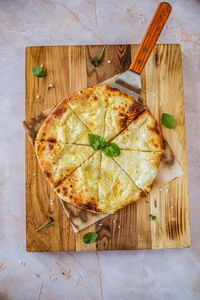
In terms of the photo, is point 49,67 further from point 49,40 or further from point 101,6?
point 101,6

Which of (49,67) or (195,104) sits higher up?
(49,67)

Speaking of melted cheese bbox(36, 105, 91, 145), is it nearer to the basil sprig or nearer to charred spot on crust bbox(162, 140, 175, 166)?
the basil sprig

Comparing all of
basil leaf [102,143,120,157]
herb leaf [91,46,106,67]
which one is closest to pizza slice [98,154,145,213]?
basil leaf [102,143,120,157]

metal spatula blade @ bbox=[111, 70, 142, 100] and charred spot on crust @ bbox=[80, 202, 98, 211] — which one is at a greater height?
metal spatula blade @ bbox=[111, 70, 142, 100]

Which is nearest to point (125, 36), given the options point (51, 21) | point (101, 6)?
point (101, 6)

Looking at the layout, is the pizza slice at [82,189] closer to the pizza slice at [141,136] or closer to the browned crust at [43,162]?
the browned crust at [43,162]

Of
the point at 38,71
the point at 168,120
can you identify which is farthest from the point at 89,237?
the point at 38,71

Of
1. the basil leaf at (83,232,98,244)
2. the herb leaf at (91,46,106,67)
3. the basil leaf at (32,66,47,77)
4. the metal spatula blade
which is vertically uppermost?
the herb leaf at (91,46,106,67)
